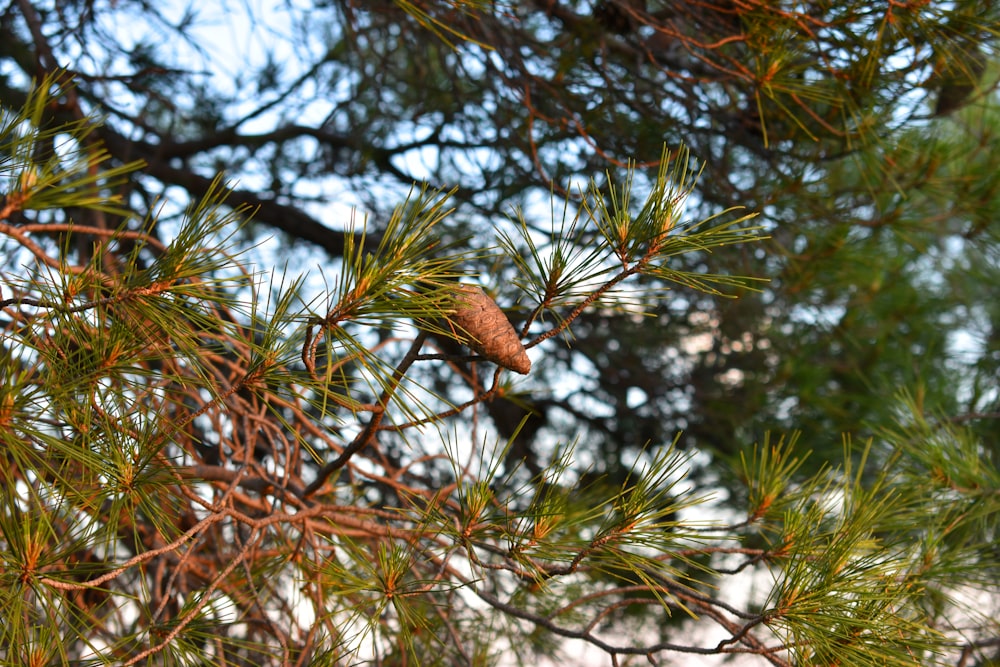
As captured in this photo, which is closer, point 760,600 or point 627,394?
point 627,394

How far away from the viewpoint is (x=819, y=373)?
7.27 feet

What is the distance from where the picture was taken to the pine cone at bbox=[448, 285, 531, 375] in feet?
2.21

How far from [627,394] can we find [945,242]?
2.47m

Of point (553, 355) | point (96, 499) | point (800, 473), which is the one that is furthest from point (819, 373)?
point (96, 499)

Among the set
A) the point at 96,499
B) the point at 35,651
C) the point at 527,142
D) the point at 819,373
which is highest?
the point at 819,373

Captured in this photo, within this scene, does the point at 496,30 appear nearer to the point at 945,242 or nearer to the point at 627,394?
the point at 627,394

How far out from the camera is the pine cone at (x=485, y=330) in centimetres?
67

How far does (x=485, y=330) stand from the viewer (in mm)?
681

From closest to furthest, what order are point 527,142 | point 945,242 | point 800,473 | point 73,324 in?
point 73,324 → point 527,142 → point 800,473 → point 945,242

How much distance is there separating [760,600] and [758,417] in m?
→ 0.70

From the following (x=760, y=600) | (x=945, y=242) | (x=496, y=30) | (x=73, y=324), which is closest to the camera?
(x=73, y=324)

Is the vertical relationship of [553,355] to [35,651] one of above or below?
above

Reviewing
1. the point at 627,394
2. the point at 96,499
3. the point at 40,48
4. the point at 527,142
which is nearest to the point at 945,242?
the point at 627,394

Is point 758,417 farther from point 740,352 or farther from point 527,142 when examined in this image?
point 527,142
